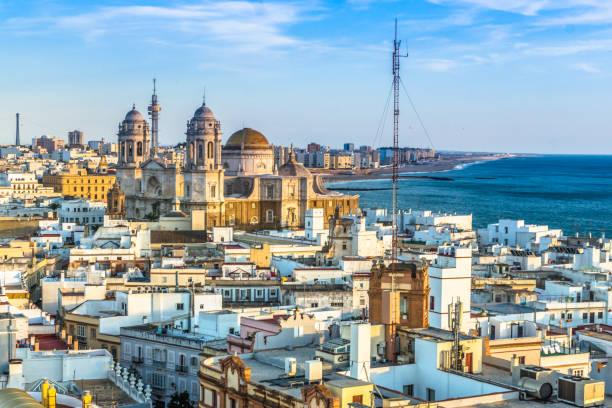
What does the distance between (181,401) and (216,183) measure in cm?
4270

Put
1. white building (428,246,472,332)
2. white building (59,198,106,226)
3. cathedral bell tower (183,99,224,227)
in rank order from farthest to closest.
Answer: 1. white building (59,198,106,226)
2. cathedral bell tower (183,99,224,227)
3. white building (428,246,472,332)

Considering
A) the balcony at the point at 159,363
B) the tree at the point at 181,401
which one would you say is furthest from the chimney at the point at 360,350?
the balcony at the point at 159,363

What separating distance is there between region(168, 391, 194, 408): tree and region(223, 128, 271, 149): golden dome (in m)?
52.3

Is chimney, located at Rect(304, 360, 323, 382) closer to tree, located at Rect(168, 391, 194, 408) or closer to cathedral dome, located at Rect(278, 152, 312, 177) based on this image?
tree, located at Rect(168, 391, 194, 408)

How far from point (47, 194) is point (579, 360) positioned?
74.4 meters

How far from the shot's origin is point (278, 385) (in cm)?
1677

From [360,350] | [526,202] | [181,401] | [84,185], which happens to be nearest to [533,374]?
[360,350]

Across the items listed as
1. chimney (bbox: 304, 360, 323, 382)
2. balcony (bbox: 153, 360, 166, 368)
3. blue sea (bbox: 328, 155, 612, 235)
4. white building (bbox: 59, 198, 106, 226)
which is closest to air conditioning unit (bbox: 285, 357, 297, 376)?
chimney (bbox: 304, 360, 323, 382)

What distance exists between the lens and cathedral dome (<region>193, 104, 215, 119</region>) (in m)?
68.3

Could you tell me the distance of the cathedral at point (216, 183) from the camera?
67.4 m

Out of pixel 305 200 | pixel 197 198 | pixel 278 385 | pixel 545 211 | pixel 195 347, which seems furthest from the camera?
pixel 545 211

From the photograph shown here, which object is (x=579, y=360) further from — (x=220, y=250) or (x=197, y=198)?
(x=197, y=198)

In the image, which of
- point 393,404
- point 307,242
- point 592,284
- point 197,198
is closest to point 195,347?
point 393,404

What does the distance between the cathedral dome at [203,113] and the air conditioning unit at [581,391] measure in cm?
5399
